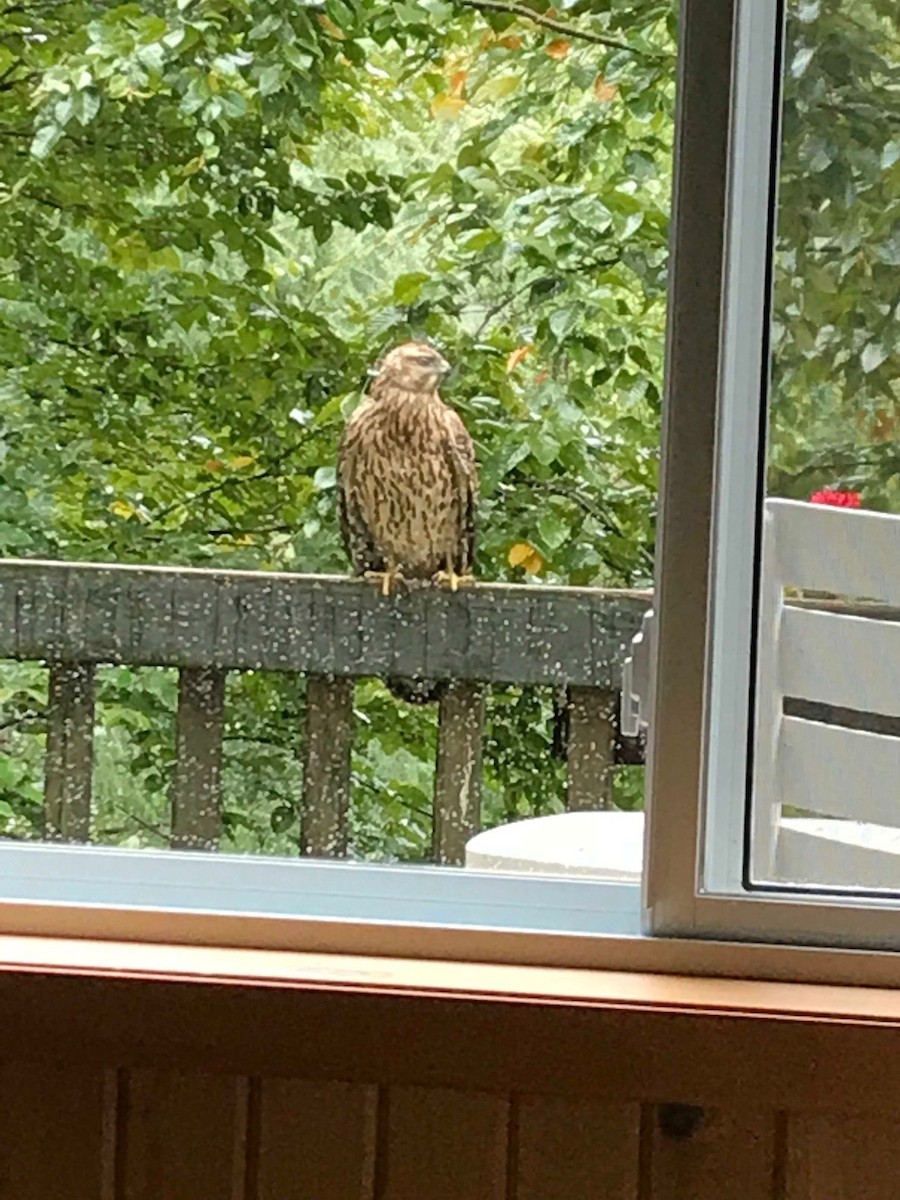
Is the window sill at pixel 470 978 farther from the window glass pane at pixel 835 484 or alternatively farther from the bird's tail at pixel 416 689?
the bird's tail at pixel 416 689

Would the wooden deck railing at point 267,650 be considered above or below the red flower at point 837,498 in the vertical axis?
below

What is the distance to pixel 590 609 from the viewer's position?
1.28 m

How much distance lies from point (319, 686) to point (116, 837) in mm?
221

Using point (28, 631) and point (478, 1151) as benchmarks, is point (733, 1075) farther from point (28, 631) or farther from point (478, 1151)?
point (28, 631)

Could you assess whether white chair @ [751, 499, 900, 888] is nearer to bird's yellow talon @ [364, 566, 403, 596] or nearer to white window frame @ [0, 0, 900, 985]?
white window frame @ [0, 0, 900, 985]

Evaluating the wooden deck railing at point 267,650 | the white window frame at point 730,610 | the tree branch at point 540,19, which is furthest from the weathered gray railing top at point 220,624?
the tree branch at point 540,19

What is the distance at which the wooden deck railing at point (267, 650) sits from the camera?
130 cm

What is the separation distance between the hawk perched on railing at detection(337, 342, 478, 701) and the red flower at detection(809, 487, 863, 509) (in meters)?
0.37

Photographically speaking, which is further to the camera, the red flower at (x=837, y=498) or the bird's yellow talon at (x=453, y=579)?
the bird's yellow talon at (x=453, y=579)

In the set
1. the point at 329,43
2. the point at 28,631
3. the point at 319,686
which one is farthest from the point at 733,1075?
the point at 329,43

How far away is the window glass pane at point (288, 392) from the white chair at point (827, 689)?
0.15 meters

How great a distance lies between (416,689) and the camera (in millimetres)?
1335

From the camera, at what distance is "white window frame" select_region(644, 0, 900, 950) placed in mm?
1081

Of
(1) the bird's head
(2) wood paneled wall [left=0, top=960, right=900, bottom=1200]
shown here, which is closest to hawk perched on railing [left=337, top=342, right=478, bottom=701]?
(1) the bird's head
